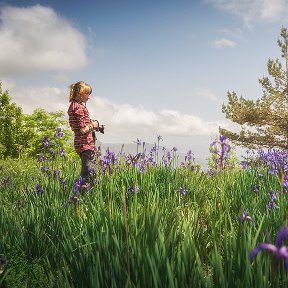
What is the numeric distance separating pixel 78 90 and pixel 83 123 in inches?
20.9

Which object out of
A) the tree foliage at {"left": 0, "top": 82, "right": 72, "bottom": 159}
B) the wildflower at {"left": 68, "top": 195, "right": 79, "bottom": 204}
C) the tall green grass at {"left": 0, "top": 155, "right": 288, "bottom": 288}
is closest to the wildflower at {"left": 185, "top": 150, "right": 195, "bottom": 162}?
the tall green grass at {"left": 0, "top": 155, "right": 288, "bottom": 288}

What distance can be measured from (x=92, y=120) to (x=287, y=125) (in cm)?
2173

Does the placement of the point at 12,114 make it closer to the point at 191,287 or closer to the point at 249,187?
the point at 249,187

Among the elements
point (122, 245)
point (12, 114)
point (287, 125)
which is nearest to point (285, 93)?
point (287, 125)

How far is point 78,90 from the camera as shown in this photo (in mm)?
6254

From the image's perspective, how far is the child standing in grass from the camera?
6.28 metres

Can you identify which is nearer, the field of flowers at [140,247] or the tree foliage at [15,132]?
the field of flowers at [140,247]

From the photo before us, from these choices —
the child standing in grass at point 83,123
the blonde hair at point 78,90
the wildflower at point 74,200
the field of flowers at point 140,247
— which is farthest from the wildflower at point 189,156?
the wildflower at point 74,200

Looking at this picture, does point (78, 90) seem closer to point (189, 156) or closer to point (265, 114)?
point (189, 156)

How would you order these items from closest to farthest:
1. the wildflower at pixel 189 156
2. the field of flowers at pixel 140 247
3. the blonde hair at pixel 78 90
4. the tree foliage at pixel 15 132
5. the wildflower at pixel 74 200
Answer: the field of flowers at pixel 140 247 < the wildflower at pixel 74 200 < the blonde hair at pixel 78 90 < the wildflower at pixel 189 156 < the tree foliage at pixel 15 132

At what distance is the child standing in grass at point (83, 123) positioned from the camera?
20.6 feet

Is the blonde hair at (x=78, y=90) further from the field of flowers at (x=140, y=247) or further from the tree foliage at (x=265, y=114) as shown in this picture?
the tree foliage at (x=265, y=114)

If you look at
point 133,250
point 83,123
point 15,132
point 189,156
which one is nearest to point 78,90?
point 83,123

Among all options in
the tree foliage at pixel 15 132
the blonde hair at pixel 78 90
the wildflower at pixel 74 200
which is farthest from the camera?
the tree foliage at pixel 15 132
